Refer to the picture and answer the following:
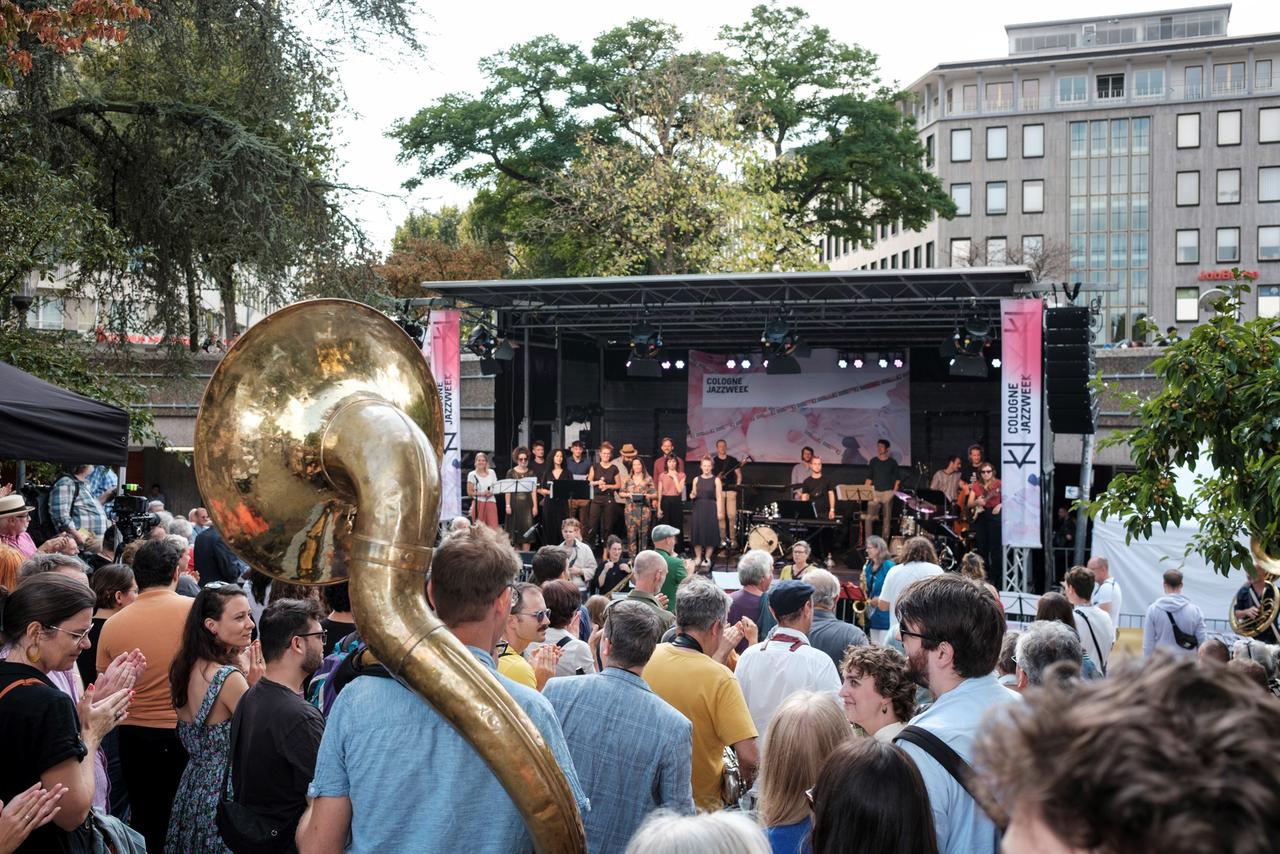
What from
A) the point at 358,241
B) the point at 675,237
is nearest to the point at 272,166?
the point at 358,241

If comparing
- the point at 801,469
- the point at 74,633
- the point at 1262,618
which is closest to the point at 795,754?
the point at 74,633

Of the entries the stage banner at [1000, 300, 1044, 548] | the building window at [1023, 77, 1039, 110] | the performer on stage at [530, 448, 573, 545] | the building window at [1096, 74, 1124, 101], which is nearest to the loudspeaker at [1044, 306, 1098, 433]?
the stage banner at [1000, 300, 1044, 548]

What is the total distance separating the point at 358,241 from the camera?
46.5 feet

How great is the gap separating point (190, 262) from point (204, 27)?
111 inches

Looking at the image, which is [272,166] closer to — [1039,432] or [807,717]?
[1039,432]

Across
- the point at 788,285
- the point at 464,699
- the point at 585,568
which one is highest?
the point at 788,285

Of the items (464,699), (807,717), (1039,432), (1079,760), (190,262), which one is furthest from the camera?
(190,262)

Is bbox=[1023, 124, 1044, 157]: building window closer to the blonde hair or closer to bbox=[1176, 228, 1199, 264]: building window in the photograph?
bbox=[1176, 228, 1199, 264]: building window

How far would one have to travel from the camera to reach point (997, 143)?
59125mm

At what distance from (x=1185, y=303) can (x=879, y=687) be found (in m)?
60.7

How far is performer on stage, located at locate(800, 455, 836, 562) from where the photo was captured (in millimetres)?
17089

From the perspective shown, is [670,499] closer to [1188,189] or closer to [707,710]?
[707,710]

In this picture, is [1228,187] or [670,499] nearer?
[670,499]

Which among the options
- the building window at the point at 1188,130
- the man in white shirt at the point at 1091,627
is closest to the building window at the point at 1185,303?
the building window at the point at 1188,130
